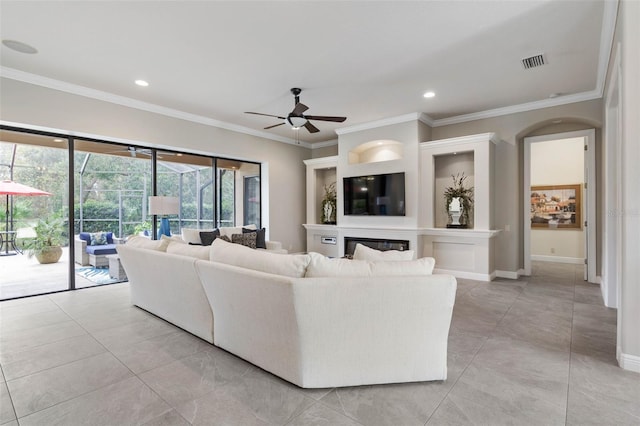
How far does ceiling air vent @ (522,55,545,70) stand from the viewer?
3.69 m

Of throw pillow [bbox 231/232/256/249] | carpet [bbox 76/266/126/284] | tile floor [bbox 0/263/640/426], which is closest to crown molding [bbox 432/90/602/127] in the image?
tile floor [bbox 0/263/640/426]

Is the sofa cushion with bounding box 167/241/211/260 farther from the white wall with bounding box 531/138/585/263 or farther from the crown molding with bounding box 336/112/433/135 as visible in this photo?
the white wall with bounding box 531/138/585/263

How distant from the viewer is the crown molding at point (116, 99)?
4027 millimetres

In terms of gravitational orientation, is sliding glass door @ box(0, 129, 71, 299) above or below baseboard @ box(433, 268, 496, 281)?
above

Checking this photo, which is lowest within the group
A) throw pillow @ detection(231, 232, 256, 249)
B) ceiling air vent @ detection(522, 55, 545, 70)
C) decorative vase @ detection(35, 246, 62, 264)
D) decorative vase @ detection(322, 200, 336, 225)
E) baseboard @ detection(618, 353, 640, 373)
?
baseboard @ detection(618, 353, 640, 373)

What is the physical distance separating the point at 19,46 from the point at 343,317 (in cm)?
433

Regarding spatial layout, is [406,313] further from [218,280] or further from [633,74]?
[633,74]

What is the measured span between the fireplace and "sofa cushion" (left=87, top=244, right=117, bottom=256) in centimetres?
415

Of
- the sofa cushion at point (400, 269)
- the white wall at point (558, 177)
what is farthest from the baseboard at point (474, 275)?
the sofa cushion at point (400, 269)

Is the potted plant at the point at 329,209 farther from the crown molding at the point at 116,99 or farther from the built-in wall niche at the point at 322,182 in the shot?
the crown molding at the point at 116,99

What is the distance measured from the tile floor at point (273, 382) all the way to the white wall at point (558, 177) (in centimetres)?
442

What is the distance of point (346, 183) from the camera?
6.64m

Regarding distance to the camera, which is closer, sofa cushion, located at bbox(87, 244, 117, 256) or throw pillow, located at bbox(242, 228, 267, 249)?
sofa cushion, located at bbox(87, 244, 117, 256)

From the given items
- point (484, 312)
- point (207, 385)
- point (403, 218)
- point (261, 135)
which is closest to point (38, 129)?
point (261, 135)
